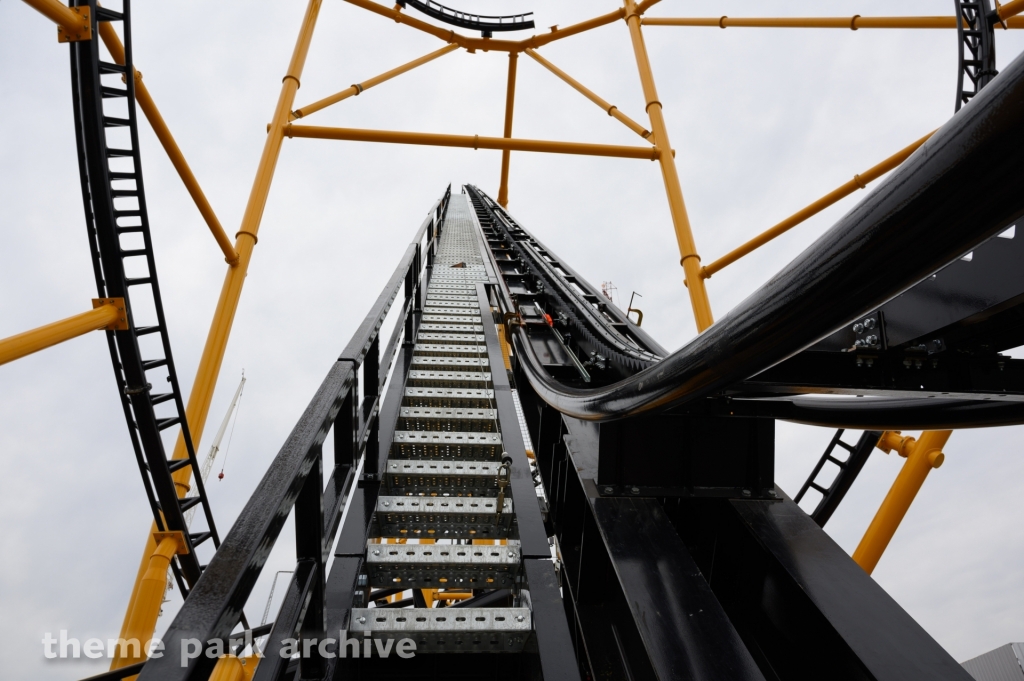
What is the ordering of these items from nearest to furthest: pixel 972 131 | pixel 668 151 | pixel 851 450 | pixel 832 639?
pixel 972 131
pixel 832 639
pixel 851 450
pixel 668 151

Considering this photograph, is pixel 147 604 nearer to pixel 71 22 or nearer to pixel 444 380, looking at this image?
pixel 444 380

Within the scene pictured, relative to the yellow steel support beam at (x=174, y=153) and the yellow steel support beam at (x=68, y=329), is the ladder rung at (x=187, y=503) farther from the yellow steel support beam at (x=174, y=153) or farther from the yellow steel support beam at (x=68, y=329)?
the yellow steel support beam at (x=174, y=153)

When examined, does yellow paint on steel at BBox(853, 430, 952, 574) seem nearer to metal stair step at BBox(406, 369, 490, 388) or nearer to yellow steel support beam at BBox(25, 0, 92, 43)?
metal stair step at BBox(406, 369, 490, 388)

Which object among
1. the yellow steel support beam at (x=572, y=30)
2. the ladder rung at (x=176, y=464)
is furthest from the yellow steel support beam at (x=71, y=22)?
the yellow steel support beam at (x=572, y=30)

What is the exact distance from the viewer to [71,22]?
359 centimetres

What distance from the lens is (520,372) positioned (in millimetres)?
4207

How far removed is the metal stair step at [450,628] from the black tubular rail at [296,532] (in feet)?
0.99

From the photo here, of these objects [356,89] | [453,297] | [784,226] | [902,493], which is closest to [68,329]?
[453,297]

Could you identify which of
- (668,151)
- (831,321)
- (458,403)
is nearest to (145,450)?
(458,403)

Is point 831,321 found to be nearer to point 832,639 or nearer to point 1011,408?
point 832,639

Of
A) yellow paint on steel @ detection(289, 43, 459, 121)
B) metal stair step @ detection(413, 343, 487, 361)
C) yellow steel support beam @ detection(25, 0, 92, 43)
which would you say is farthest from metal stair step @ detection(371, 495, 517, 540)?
yellow paint on steel @ detection(289, 43, 459, 121)

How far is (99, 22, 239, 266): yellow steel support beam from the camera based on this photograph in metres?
4.17

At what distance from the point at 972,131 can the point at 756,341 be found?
0.40 meters

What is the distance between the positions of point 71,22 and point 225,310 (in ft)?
6.51
